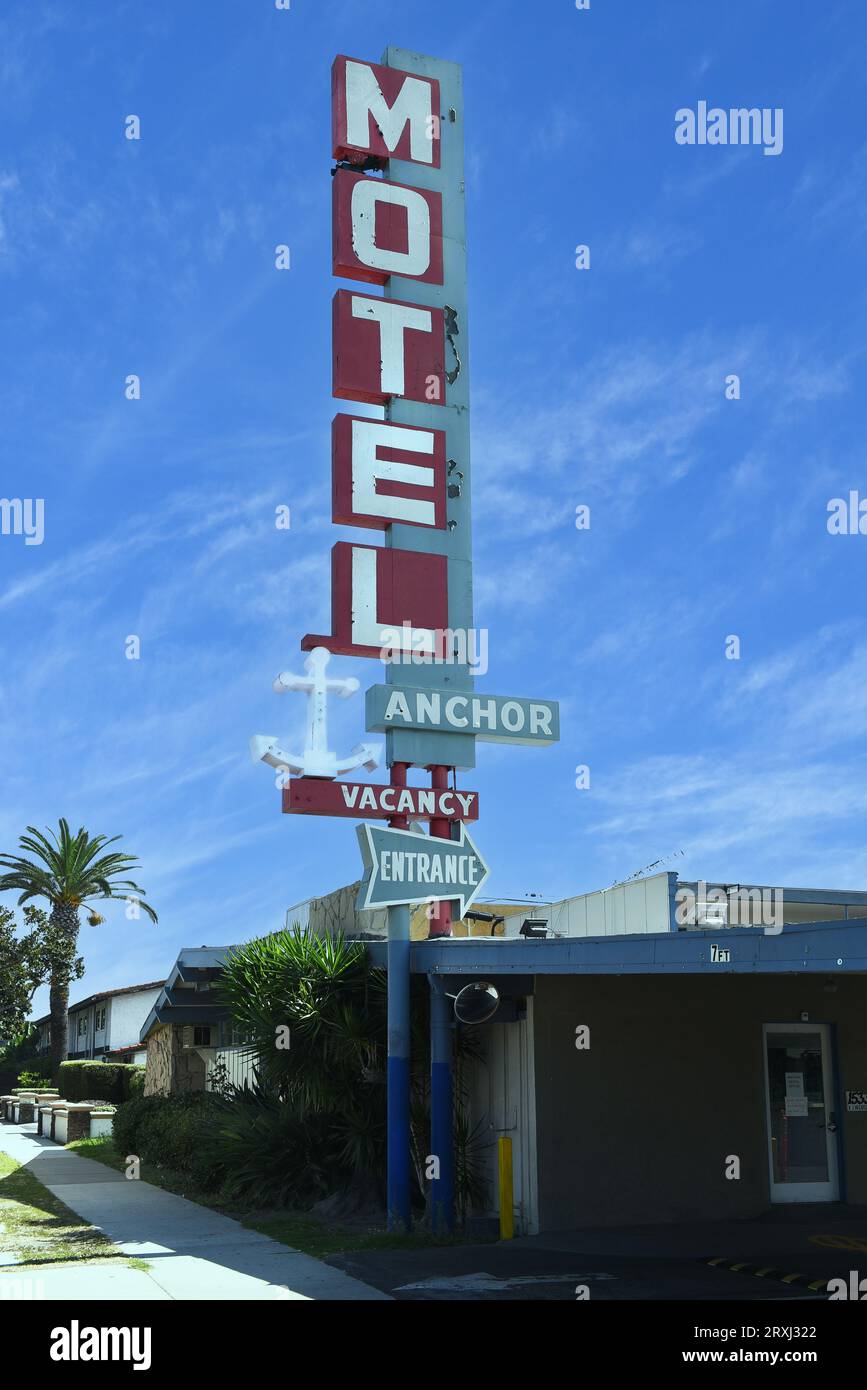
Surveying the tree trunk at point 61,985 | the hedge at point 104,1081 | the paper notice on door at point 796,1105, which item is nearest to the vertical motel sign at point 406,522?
the paper notice on door at point 796,1105

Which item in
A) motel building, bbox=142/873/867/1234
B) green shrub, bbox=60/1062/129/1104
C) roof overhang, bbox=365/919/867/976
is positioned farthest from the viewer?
green shrub, bbox=60/1062/129/1104

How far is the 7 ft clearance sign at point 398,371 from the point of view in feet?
64.0

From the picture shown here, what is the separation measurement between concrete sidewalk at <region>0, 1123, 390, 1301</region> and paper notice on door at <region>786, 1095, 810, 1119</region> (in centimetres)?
668

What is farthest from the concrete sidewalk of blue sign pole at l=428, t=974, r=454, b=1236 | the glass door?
the glass door

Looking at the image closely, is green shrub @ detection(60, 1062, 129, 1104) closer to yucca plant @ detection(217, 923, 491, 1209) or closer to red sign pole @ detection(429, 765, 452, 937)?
yucca plant @ detection(217, 923, 491, 1209)

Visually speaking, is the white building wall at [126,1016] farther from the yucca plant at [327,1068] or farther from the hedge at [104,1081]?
the yucca plant at [327,1068]

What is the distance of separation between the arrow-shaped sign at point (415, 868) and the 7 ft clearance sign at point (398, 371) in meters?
1.28

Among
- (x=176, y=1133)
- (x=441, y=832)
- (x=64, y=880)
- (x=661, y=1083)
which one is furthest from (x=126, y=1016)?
(x=661, y=1083)

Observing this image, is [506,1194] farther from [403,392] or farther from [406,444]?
[403,392]

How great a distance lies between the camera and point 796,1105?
18.0 meters

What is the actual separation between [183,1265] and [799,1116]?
26.9ft

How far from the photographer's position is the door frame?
17609 millimetres

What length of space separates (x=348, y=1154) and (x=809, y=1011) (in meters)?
6.24
